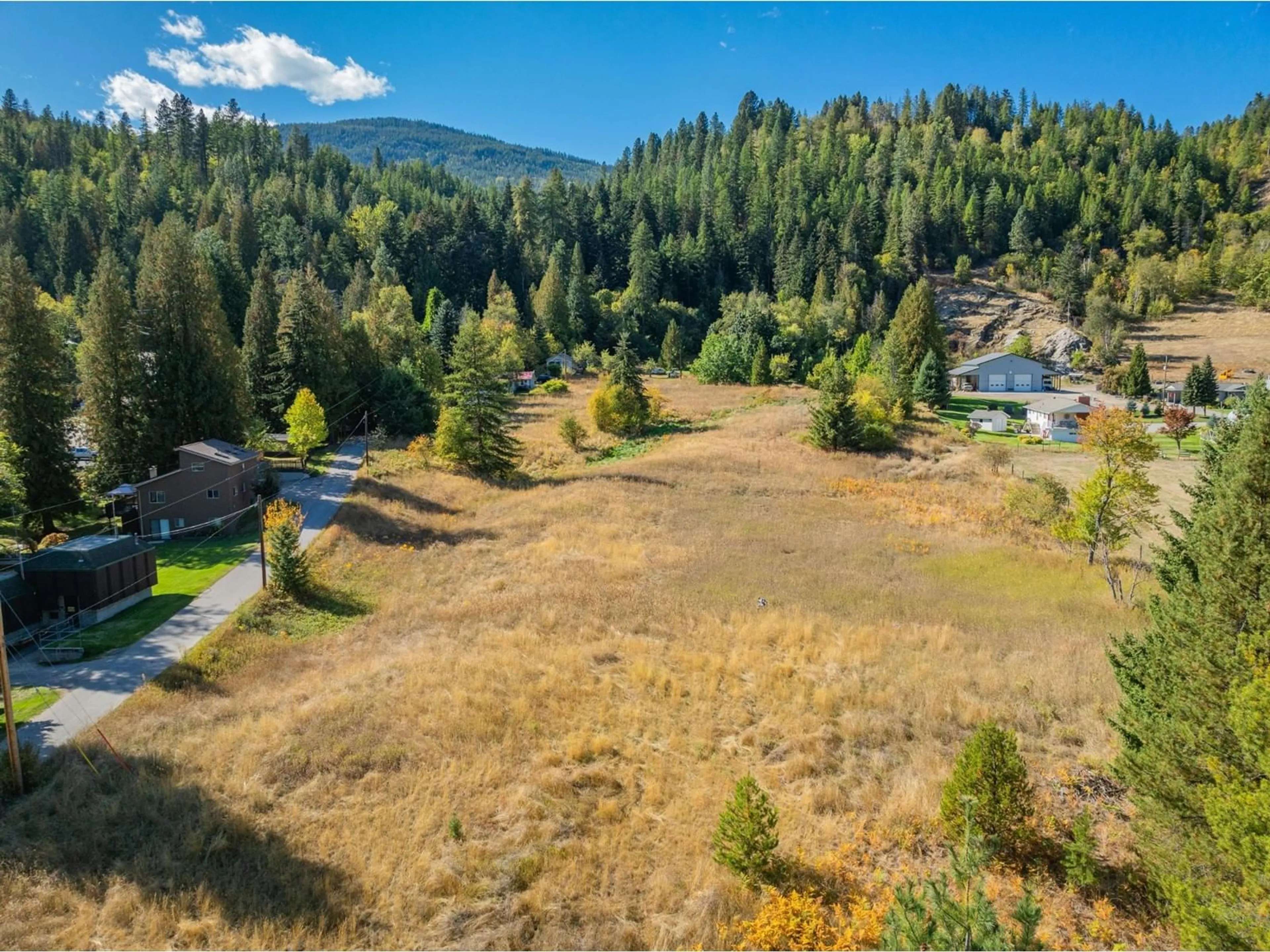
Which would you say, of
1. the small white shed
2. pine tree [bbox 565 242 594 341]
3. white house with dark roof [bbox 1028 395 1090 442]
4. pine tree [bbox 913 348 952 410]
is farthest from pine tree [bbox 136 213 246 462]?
white house with dark roof [bbox 1028 395 1090 442]

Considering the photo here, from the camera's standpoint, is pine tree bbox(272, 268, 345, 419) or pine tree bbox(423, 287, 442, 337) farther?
pine tree bbox(423, 287, 442, 337)

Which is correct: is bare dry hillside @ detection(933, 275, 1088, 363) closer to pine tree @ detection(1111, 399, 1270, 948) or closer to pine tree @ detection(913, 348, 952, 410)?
pine tree @ detection(913, 348, 952, 410)

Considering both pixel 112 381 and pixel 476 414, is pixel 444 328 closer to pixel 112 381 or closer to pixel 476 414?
pixel 476 414

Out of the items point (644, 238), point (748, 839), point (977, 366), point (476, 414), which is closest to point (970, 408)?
point (977, 366)

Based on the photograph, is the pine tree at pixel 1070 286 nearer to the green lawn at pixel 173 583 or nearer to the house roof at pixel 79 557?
the green lawn at pixel 173 583

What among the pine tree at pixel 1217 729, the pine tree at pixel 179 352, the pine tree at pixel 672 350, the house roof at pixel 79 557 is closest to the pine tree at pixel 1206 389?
the pine tree at pixel 672 350

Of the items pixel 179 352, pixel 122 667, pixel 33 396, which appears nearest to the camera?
pixel 122 667

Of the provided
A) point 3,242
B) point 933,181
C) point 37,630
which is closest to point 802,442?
point 37,630
